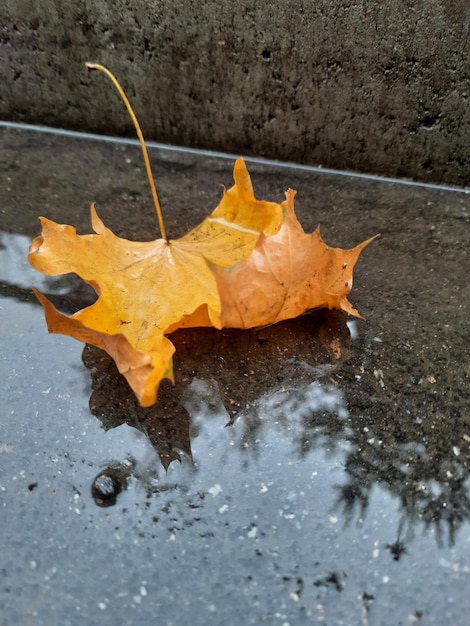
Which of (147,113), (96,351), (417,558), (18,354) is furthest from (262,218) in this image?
(147,113)

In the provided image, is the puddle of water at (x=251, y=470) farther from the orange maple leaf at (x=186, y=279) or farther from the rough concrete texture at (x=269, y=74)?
the rough concrete texture at (x=269, y=74)

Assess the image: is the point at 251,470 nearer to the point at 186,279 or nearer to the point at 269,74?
the point at 186,279

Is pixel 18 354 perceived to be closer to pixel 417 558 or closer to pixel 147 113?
pixel 417 558

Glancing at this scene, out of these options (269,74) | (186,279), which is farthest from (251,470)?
(269,74)

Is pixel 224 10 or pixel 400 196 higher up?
pixel 224 10

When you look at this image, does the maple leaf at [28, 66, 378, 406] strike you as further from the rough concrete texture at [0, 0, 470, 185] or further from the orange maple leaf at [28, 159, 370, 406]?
the rough concrete texture at [0, 0, 470, 185]

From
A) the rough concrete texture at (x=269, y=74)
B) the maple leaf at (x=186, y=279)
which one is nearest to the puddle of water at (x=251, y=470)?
the maple leaf at (x=186, y=279)
